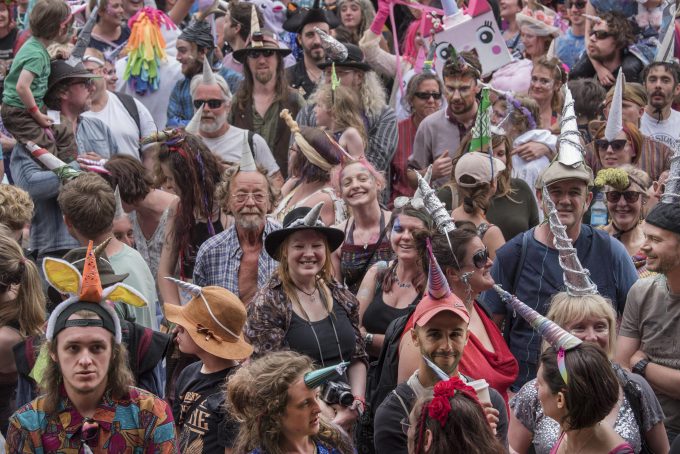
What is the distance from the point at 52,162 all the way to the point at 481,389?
4267 millimetres

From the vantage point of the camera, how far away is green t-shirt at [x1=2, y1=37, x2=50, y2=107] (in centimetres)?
933

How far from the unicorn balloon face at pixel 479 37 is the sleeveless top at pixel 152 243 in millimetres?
3014

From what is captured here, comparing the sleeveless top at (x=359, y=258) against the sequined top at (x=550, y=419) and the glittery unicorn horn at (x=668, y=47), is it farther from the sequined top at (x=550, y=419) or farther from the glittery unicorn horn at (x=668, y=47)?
the glittery unicorn horn at (x=668, y=47)

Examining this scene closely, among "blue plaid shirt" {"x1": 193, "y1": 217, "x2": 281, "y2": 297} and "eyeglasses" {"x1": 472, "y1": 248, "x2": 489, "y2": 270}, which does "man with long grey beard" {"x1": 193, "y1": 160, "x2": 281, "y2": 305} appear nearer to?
"blue plaid shirt" {"x1": 193, "y1": 217, "x2": 281, "y2": 297}

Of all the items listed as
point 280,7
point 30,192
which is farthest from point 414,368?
point 280,7

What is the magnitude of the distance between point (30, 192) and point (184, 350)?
2845 millimetres

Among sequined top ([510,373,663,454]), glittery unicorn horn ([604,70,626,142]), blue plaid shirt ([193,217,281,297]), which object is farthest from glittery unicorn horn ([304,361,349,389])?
glittery unicorn horn ([604,70,626,142])

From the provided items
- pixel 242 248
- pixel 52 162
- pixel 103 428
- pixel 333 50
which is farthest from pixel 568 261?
pixel 333 50

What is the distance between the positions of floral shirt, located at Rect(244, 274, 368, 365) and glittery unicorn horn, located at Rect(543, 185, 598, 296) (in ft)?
3.62

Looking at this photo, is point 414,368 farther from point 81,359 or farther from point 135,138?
point 135,138

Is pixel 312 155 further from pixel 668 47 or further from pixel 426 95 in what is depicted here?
pixel 668 47

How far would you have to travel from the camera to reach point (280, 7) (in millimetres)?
13273

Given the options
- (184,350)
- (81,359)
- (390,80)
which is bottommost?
(390,80)

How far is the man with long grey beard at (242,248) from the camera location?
7.53 metres
